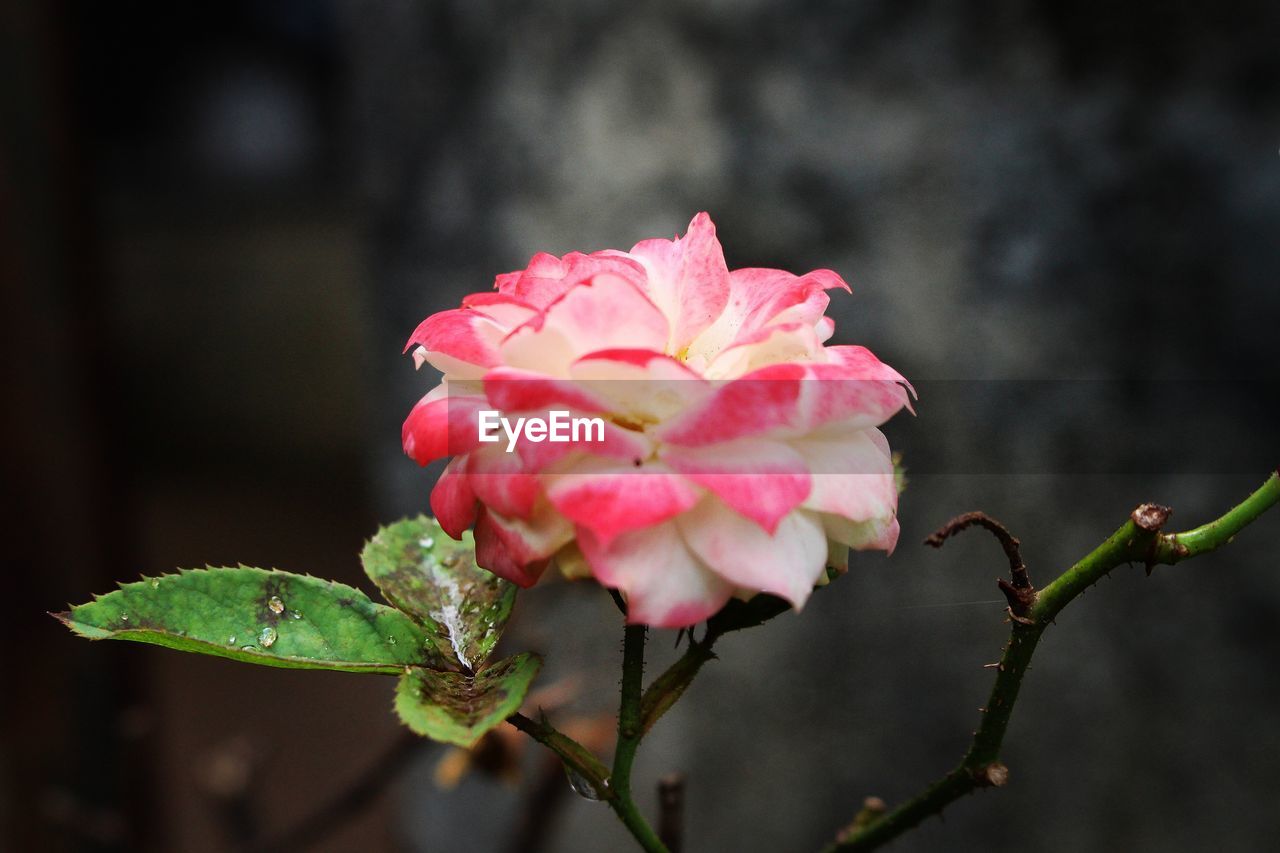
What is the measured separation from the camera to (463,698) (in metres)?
0.25

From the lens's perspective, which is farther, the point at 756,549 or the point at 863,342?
the point at 863,342

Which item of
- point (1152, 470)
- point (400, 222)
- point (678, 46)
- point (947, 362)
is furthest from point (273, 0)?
point (1152, 470)

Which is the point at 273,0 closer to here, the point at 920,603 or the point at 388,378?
the point at 388,378

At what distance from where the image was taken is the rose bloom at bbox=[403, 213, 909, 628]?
0.21m

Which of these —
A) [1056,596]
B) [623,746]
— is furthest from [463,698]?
[1056,596]

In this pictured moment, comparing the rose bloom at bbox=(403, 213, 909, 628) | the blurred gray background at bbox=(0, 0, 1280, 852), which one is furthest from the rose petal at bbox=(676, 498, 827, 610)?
the blurred gray background at bbox=(0, 0, 1280, 852)

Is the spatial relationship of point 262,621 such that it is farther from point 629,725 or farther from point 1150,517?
point 1150,517

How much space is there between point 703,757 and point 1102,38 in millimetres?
580

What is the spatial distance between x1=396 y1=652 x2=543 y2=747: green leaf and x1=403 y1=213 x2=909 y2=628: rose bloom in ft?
0.10

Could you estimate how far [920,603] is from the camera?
659 mm

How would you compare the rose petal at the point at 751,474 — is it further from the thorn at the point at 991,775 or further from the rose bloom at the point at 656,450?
the thorn at the point at 991,775

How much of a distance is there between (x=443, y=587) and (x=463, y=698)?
0.06 metres

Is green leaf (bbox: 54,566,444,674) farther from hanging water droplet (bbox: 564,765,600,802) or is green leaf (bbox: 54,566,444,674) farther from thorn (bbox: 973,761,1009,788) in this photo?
thorn (bbox: 973,761,1009,788)

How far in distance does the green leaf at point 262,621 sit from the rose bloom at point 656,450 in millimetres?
55
